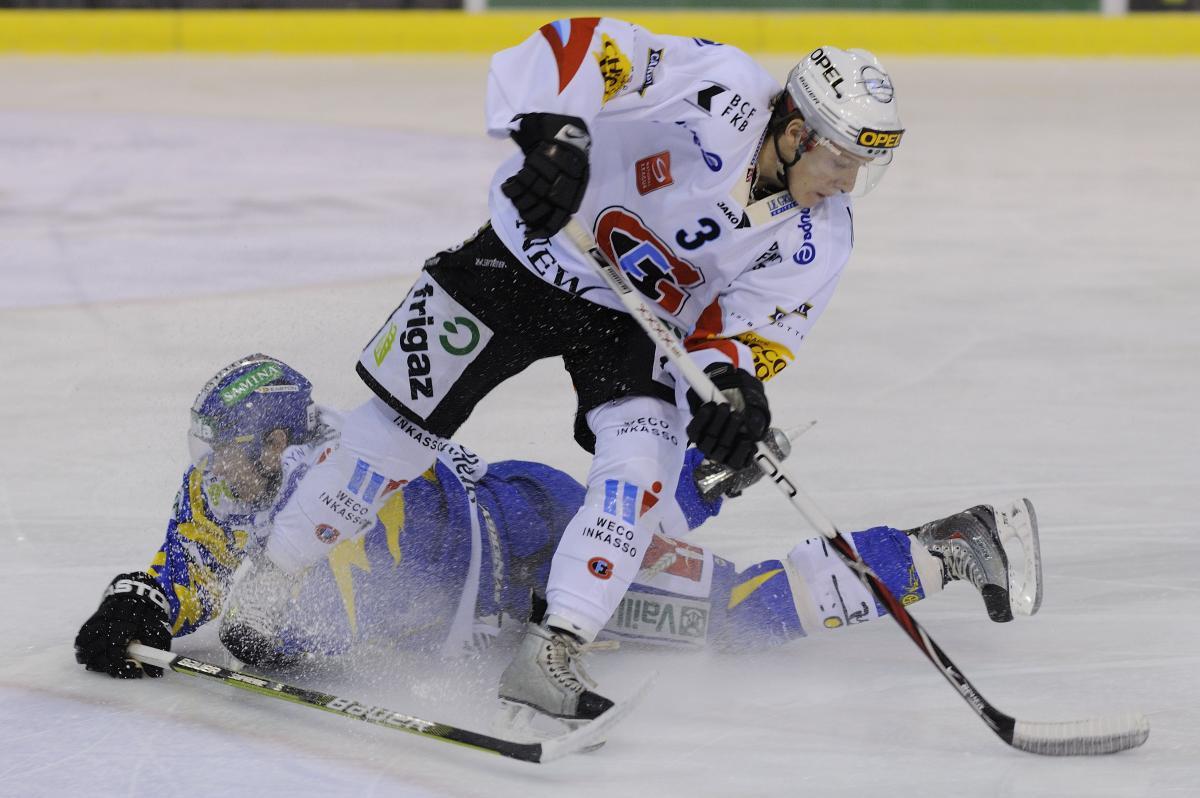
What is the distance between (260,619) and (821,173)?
3.71 ft

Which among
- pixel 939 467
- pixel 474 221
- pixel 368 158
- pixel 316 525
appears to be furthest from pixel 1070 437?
pixel 368 158

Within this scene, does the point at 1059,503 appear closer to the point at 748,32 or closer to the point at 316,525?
the point at 316,525

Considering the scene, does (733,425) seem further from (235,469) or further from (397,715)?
(235,469)

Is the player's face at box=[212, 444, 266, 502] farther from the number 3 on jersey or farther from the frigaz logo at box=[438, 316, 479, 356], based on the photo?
the number 3 on jersey

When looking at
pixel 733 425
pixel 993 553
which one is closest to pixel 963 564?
pixel 993 553

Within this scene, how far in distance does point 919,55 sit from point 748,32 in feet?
3.75

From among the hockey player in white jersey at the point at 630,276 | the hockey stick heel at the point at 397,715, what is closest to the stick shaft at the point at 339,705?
the hockey stick heel at the point at 397,715

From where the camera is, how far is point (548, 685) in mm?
2449

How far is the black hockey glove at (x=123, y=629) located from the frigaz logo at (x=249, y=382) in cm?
32

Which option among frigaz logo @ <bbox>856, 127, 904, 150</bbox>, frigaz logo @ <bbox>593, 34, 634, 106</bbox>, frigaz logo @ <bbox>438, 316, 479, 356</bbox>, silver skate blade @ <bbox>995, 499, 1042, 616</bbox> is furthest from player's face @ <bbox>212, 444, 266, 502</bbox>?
silver skate blade @ <bbox>995, 499, 1042, 616</bbox>

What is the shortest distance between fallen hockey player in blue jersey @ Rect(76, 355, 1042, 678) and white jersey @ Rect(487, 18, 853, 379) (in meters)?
0.22

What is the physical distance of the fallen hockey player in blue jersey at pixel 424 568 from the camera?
9.09 feet

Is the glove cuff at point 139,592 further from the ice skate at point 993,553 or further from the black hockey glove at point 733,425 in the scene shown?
the ice skate at point 993,553

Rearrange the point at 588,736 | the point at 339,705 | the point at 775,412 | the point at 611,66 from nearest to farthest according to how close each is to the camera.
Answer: the point at 588,736
the point at 339,705
the point at 611,66
the point at 775,412
